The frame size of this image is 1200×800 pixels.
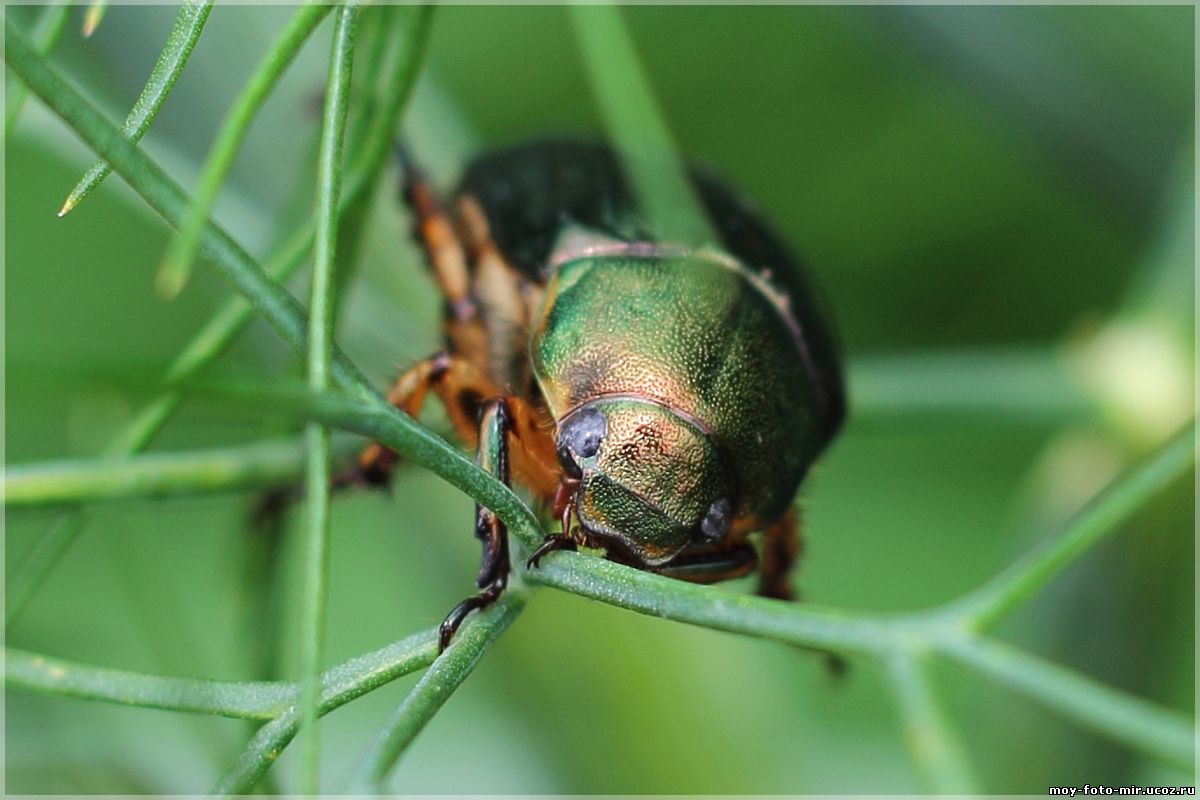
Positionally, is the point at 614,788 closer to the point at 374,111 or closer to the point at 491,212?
the point at 491,212

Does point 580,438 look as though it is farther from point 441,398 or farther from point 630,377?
point 441,398

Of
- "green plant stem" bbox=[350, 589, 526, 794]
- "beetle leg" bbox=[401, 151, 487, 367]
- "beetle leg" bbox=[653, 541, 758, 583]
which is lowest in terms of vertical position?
"green plant stem" bbox=[350, 589, 526, 794]

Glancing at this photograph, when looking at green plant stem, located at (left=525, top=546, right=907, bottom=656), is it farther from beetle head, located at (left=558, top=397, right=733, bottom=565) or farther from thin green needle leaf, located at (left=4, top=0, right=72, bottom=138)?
thin green needle leaf, located at (left=4, top=0, right=72, bottom=138)

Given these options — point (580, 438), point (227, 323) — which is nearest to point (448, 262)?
point (580, 438)

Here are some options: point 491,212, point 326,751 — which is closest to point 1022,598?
point 491,212

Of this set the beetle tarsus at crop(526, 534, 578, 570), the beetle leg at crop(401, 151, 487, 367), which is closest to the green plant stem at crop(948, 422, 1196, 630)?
the beetle tarsus at crop(526, 534, 578, 570)

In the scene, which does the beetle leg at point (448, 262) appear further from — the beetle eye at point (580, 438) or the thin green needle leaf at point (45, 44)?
the thin green needle leaf at point (45, 44)
